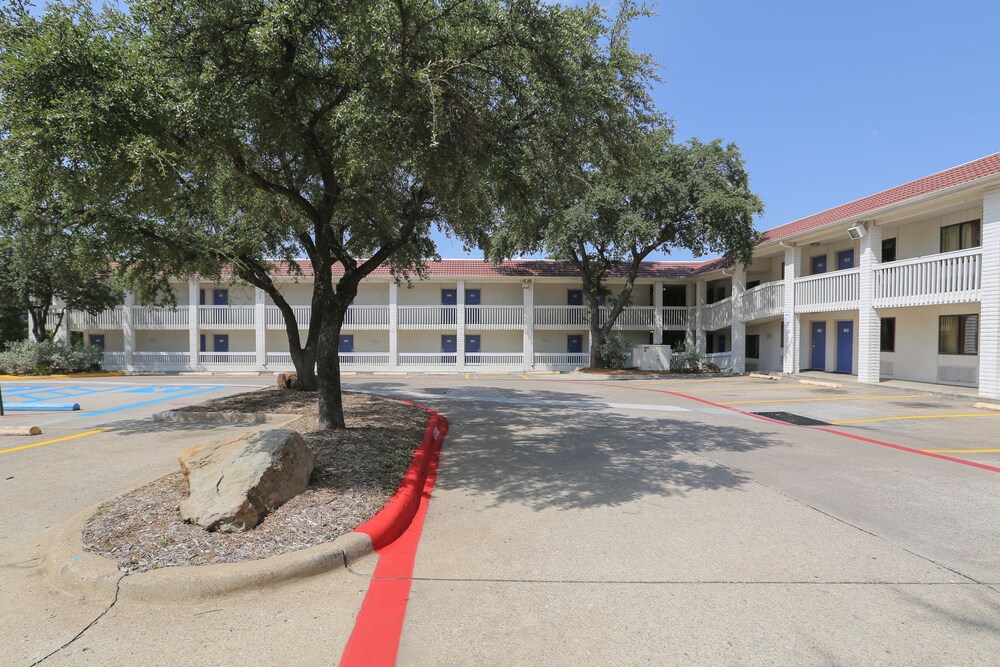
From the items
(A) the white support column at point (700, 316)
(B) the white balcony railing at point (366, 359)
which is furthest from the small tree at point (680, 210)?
(B) the white balcony railing at point (366, 359)

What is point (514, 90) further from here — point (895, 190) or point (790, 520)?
point (895, 190)

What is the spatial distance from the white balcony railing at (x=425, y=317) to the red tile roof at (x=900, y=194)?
16483 mm

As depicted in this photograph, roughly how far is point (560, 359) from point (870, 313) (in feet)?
49.8

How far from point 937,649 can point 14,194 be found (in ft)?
33.6

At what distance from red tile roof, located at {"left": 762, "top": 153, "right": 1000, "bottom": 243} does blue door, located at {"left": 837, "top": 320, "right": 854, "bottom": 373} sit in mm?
4524

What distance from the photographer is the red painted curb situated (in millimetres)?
4180

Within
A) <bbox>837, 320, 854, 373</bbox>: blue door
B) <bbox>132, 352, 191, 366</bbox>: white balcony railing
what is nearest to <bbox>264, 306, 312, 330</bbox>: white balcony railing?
<bbox>132, 352, 191, 366</bbox>: white balcony railing

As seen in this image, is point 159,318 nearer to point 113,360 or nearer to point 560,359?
point 113,360

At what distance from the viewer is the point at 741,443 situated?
28.5 feet

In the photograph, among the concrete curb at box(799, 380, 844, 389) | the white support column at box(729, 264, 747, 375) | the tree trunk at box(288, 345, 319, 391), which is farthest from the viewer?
the white support column at box(729, 264, 747, 375)

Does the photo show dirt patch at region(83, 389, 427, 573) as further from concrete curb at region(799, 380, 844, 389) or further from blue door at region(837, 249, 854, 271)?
blue door at region(837, 249, 854, 271)

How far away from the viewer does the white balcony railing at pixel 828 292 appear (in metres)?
18.5

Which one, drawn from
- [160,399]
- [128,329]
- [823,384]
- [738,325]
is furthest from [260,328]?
[823,384]

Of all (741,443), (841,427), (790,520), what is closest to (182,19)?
(790,520)
